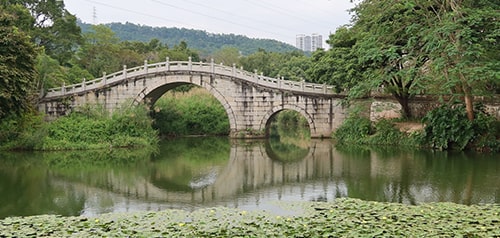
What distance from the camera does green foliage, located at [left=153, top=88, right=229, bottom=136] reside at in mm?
29641

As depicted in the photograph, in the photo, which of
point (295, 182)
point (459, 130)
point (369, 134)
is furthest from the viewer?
point (369, 134)

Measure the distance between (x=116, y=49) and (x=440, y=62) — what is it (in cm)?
2826

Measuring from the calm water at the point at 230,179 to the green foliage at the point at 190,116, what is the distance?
9.03 meters

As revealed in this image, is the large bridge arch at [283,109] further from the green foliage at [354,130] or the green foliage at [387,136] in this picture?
the green foliage at [387,136]

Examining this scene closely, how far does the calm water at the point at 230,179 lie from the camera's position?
34.3 feet

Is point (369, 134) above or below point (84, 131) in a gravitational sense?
below

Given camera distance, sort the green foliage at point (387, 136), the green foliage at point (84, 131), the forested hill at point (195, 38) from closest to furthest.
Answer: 1. the green foliage at point (84, 131)
2. the green foliage at point (387, 136)
3. the forested hill at point (195, 38)

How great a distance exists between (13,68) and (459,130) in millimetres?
15950

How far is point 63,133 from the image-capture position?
2212 cm

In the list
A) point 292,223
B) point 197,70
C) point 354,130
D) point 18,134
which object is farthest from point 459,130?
point 18,134

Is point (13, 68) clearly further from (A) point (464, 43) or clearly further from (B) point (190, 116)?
(A) point (464, 43)

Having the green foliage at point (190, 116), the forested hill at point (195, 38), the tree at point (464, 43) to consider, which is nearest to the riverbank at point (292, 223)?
the tree at point (464, 43)

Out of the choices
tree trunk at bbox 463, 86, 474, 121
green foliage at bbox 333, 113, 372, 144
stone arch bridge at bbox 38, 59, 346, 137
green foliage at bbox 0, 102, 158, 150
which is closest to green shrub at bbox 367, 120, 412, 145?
green foliage at bbox 333, 113, 372, 144

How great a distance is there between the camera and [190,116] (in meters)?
30.4
